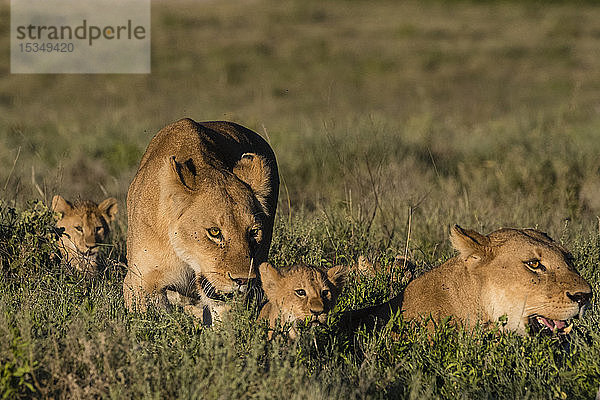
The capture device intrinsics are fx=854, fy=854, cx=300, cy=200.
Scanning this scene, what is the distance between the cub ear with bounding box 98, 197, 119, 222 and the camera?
777 cm

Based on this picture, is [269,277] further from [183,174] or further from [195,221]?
[183,174]

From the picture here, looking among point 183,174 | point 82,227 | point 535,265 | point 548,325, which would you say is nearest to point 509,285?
point 535,265

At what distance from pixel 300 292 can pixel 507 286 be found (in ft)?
3.82

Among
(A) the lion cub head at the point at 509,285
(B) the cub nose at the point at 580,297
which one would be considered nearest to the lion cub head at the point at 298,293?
(A) the lion cub head at the point at 509,285

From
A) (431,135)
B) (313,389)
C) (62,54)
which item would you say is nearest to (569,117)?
(431,135)

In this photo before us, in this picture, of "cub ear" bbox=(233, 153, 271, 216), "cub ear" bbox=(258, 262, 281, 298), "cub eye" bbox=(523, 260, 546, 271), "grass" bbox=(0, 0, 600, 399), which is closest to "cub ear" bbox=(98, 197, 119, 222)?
"grass" bbox=(0, 0, 600, 399)

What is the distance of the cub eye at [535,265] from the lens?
4.80 meters

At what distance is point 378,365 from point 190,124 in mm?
2157

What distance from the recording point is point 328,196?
31.9ft

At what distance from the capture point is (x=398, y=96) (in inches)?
1003

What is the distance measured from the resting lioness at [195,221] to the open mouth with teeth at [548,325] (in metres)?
1.63

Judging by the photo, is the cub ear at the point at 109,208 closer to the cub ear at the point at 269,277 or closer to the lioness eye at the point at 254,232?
the lioness eye at the point at 254,232

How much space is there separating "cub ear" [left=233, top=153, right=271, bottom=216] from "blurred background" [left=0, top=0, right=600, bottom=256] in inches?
75.3

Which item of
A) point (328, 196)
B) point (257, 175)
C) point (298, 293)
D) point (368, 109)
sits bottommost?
point (368, 109)
